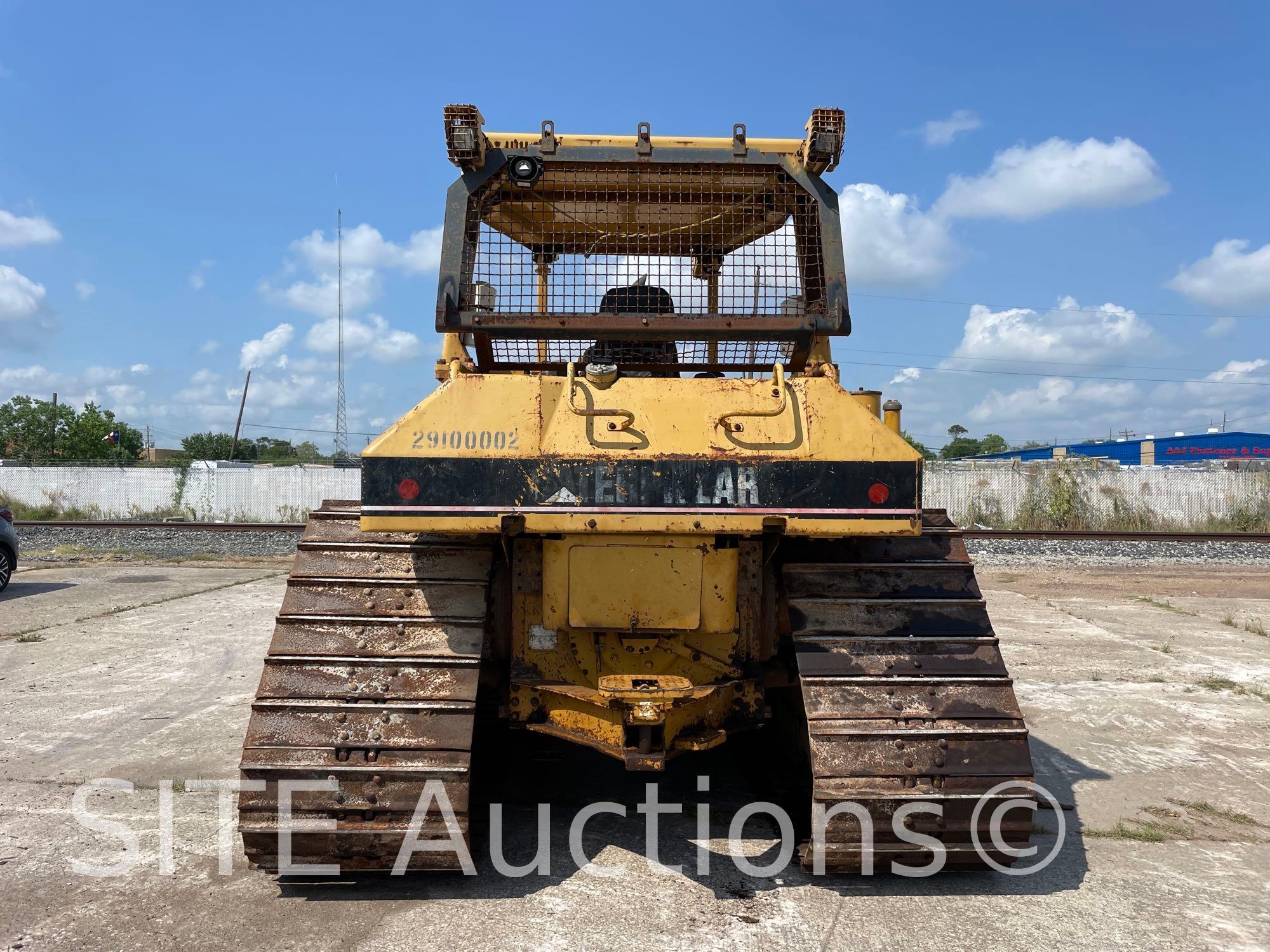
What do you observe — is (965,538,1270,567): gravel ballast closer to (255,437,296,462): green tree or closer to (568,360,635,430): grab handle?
(568,360,635,430): grab handle

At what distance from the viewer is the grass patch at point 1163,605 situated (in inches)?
425

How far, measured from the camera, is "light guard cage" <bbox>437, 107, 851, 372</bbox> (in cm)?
400

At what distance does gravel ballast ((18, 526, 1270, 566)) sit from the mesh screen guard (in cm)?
1155

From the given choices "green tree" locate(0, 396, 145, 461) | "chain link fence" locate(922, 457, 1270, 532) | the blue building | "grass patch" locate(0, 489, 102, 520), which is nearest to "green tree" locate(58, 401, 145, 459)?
"green tree" locate(0, 396, 145, 461)

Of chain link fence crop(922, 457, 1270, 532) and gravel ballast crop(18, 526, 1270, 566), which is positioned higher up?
chain link fence crop(922, 457, 1270, 532)

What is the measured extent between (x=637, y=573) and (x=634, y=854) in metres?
1.31

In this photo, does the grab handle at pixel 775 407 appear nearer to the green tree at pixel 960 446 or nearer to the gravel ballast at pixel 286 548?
the gravel ballast at pixel 286 548

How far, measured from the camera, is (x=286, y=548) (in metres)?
16.5

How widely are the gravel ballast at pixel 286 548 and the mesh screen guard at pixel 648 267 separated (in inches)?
455

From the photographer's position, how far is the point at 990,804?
130 inches

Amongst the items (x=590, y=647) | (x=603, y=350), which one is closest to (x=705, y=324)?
(x=603, y=350)

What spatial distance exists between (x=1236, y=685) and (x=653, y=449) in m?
6.13

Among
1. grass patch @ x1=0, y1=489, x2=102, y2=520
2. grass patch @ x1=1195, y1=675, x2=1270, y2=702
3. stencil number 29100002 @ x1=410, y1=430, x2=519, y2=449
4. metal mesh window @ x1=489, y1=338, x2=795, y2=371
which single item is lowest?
grass patch @ x1=1195, y1=675, x2=1270, y2=702

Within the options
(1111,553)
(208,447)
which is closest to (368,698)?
(1111,553)
